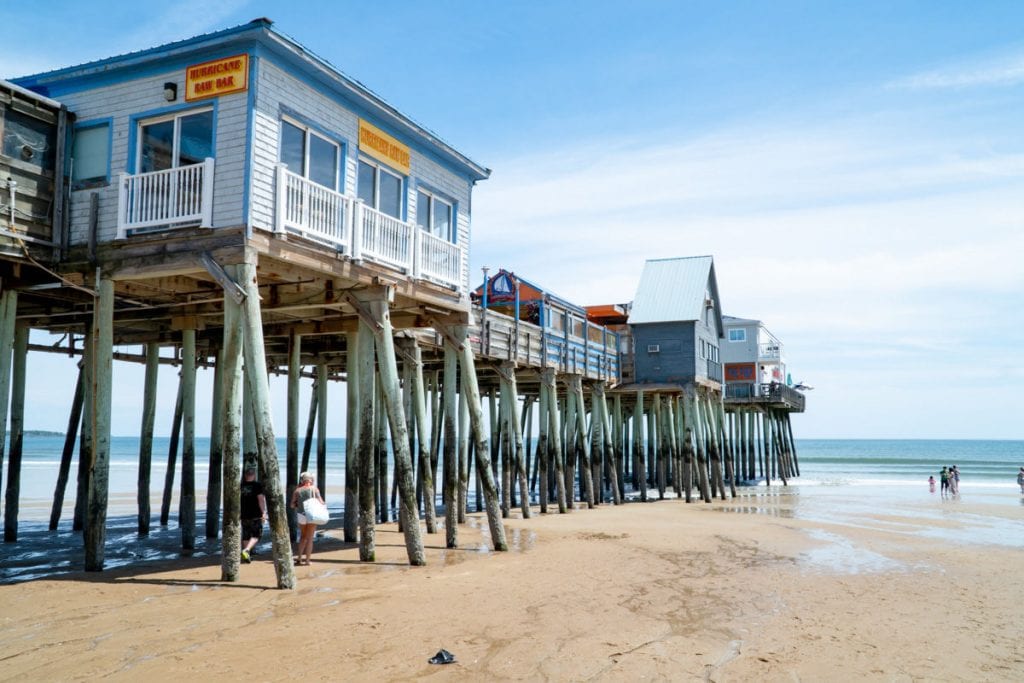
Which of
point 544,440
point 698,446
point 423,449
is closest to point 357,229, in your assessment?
point 423,449

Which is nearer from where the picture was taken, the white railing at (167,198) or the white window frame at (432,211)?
the white railing at (167,198)

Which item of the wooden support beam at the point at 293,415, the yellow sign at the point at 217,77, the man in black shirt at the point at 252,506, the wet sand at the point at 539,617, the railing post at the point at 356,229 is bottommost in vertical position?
the wet sand at the point at 539,617

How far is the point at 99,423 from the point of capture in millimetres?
11664

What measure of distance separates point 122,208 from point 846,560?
48.5 ft

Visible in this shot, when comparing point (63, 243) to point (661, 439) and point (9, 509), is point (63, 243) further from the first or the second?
point (661, 439)

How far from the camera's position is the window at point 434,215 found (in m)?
16.1

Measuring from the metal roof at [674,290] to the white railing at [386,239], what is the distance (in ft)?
63.6

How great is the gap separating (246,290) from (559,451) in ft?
45.8

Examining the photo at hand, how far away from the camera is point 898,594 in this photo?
12.3 meters

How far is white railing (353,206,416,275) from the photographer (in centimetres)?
1336

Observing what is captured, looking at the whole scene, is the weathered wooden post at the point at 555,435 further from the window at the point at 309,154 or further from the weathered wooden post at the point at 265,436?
the weathered wooden post at the point at 265,436

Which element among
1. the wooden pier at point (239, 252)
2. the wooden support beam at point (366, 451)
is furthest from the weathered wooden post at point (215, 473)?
the wooden support beam at point (366, 451)

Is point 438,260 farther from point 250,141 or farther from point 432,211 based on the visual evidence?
point 250,141

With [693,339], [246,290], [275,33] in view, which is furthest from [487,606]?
[693,339]
